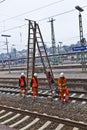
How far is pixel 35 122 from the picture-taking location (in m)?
11.3

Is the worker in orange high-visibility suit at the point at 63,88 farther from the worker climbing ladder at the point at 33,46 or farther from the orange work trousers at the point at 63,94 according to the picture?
the worker climbing ladder at the point at 33,46

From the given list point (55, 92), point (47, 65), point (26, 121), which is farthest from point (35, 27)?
point (26, 121)

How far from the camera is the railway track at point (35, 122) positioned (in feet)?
33.5

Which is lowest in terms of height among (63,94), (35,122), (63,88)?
(35,122)

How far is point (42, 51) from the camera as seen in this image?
19.7 meters

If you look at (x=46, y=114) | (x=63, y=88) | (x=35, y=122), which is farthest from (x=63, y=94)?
(x=35, y=122)

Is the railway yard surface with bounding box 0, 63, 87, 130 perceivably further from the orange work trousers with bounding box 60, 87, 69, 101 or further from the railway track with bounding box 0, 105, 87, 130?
the orange work trousers with bounding box 60, 87, 69, 101

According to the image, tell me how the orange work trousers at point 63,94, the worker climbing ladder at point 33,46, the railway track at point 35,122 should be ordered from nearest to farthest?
the railway track at point 35,122 < the orange work trousers at point 63,94 < the worker climbing ladder at point 33,46

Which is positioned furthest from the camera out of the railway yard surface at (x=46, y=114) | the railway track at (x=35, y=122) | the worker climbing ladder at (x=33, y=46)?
the worker climbing ladder at (x=33, y=46)

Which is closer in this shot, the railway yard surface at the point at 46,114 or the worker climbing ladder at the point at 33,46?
the railway yard surface at the point at 46,114

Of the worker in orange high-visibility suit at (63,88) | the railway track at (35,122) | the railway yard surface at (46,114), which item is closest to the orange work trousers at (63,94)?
the worker in orange high-visibility suit at (63,88)

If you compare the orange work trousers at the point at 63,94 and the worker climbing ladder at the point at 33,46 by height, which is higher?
the worker climbing ladder at the point at 33,46

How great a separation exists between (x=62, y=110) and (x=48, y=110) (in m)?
0.60

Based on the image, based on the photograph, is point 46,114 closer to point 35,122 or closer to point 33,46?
point 35,122
